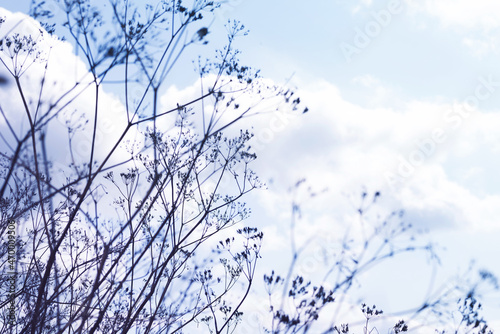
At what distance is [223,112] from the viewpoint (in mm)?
7062

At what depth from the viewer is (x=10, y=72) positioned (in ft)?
21.9

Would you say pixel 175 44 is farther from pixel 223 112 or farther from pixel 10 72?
pixel 10 72

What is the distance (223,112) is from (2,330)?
16.1ft

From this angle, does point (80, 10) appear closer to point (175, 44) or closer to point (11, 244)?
point (175, 44)

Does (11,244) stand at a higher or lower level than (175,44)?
higher

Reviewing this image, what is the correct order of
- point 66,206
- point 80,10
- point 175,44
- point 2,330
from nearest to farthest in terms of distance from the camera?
point 175,44
point 80,10
point 2,330
point 66,206

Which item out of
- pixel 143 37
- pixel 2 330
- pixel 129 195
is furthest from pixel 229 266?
pixel 143 37

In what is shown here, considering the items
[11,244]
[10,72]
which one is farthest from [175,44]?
[11,244]

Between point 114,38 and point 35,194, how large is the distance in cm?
413

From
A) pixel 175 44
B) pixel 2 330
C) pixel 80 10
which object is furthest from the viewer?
pixel 2 330

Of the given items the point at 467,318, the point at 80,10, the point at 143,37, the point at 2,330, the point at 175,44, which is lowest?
the point at 467,318

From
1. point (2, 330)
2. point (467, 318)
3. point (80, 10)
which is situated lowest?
point (467, 318)

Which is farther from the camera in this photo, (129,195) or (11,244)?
(11,244)

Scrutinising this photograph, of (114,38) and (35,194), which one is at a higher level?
(35,194)
